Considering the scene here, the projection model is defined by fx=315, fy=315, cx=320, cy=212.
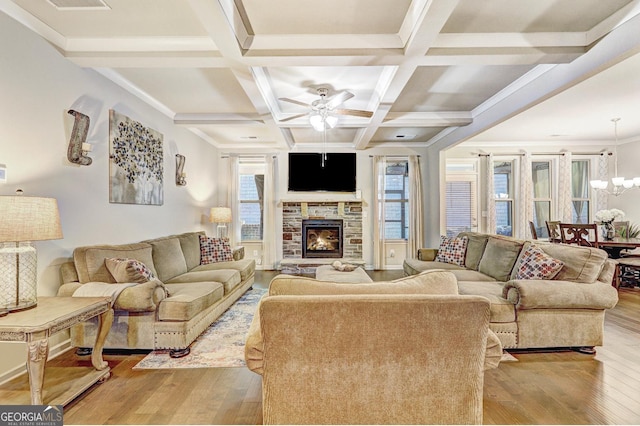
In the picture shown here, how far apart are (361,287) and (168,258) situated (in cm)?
306

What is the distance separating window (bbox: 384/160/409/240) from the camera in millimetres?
6777

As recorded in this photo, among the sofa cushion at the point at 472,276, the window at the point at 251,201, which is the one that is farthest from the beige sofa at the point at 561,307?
the window at the point at 251,201

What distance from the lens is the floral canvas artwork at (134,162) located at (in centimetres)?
338

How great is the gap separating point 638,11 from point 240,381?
3.84 metres

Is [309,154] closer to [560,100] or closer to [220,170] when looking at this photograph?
[220,170]

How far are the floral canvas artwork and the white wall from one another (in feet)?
0.28

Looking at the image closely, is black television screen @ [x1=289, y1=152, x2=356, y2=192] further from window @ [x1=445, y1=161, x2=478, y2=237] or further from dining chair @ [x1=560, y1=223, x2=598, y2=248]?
dining chair @ [x1=560, y1=223, x2=598, y2=248]

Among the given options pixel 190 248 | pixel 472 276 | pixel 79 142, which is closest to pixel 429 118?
pixel 472 276

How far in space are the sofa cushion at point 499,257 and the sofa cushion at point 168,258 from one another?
3.79m

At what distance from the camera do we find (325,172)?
6.69 m

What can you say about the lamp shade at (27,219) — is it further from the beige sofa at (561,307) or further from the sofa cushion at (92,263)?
the beige sofa at (561,307)

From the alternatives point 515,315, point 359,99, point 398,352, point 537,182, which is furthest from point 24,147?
point 537,182

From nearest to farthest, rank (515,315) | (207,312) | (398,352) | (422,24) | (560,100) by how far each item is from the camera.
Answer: (398,352)
(422,24)
(515,315)
(207,312)
(560,100)

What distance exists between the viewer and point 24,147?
239cm
